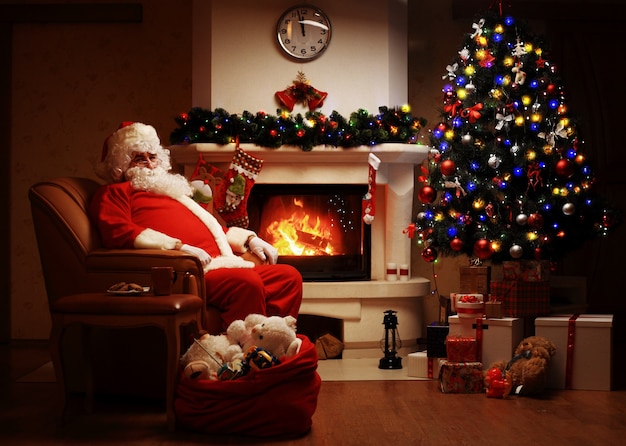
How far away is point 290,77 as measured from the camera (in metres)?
5.59

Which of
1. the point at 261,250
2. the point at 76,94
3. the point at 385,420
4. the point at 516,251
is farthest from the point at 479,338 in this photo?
the point at 76,94

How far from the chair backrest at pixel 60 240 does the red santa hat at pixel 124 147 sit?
55cm

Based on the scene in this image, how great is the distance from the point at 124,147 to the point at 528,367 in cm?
222

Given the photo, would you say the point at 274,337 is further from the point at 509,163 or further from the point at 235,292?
the point at 509,163

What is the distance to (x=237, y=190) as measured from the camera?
5168mm

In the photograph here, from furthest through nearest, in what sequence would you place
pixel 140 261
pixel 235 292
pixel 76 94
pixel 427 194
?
pixel 76 94
pixel 427 194
pixel 235 292
pixel 140 261

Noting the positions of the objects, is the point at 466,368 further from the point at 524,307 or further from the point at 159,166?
the point at 159,166

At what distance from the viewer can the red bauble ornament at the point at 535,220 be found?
4676mm

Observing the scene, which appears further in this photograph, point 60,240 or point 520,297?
point 520,297

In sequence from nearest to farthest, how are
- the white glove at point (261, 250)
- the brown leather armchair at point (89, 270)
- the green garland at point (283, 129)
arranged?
the brown leather armchair at point (89, 270)
the white glove at point (261, 250)
the green garland at point (283, 129)

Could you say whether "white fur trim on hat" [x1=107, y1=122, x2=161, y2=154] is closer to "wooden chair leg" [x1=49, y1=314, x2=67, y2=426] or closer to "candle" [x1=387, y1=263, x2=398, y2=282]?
"wooden chair leg" [x1=49, y1=314, x2=67, y2=426]

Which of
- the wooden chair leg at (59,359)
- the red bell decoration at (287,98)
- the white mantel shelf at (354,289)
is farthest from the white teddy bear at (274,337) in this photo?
the red bell decoration at (287,98)

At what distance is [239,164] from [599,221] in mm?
2054

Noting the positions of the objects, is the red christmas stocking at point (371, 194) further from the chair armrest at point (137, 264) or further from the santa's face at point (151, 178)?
the chair armrest at point (137, 264)
